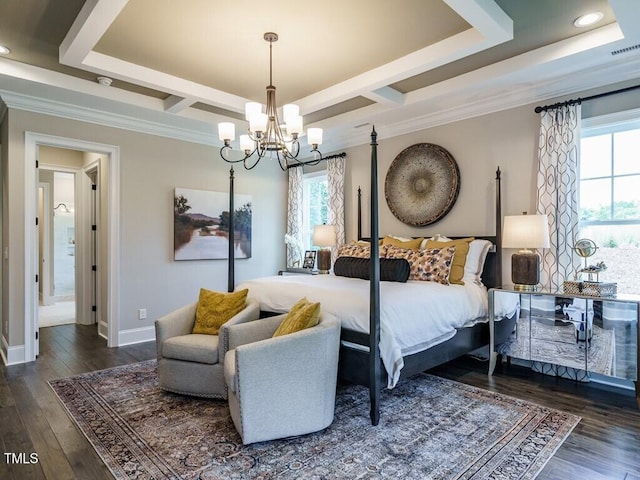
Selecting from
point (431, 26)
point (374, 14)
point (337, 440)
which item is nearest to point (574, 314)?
point (337, 440)

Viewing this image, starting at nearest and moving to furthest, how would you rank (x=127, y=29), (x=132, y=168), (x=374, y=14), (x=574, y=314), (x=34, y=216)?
1. (x=374, y=14)
2. (x=127, y=29)
3. (x=574, y=314)
4. (x=34, y=216)
5. (x=132, y=168)

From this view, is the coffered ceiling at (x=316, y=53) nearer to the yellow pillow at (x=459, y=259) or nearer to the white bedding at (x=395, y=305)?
the yellow pillow at (x=459, y=259)

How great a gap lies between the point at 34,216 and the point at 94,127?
1.17m

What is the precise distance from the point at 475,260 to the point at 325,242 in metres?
2.04

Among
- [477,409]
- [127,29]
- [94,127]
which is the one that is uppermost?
[127,29]

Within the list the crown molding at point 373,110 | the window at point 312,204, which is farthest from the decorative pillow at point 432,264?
the window at point 312,204

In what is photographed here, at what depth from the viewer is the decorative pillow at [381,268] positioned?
12.0ft

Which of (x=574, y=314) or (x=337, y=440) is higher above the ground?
(x=574, y=314)

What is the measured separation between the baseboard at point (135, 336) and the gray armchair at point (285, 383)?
2.71 metres

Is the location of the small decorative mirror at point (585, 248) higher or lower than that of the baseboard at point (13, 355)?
higher

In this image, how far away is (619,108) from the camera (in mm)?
3270

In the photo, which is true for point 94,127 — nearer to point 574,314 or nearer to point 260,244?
point 260,244

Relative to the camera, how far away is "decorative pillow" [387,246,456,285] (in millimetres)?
3637

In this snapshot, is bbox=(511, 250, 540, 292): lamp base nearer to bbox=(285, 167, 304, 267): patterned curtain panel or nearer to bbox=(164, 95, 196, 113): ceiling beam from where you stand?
bbox=(285, 167, 304, 267): patterned curtain panel
